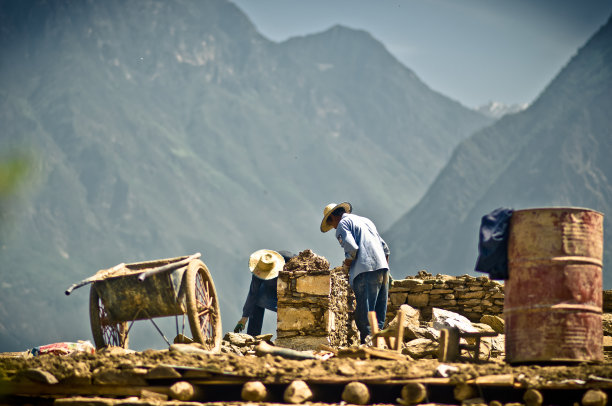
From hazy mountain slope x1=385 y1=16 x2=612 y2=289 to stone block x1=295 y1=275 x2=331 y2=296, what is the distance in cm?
5942

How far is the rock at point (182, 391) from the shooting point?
29.4 ft

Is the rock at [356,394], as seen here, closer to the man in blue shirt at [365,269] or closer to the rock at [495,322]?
the man in blue shirt at [365,269]

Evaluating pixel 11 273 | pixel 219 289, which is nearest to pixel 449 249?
pixel 219 289

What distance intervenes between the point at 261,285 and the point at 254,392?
595 centimetres

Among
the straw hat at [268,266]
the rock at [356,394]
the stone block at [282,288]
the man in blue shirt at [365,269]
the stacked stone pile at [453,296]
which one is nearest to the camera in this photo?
the rock at [356,394]

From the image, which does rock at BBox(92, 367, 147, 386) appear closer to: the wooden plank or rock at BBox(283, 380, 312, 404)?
the wooden plank

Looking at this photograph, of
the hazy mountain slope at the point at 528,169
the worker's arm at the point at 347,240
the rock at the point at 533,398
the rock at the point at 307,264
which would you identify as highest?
the hazy mountain slope at the point at 528,169

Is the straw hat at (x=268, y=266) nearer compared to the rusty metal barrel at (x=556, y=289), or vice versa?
the rusty metal barrel at (x=556, y=289)

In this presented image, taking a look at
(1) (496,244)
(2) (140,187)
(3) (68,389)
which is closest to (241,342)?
(3) (68,389)

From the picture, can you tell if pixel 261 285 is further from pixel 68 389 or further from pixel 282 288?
pixel 68 389

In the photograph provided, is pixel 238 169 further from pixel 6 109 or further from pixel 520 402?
pixel 520 402

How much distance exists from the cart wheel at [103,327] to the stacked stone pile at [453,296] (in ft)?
17.5

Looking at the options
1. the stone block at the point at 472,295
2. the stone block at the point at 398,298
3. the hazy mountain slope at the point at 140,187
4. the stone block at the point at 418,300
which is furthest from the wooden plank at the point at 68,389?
the hazy mountain slope at the point at 140,187

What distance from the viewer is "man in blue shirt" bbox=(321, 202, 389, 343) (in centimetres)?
1211
